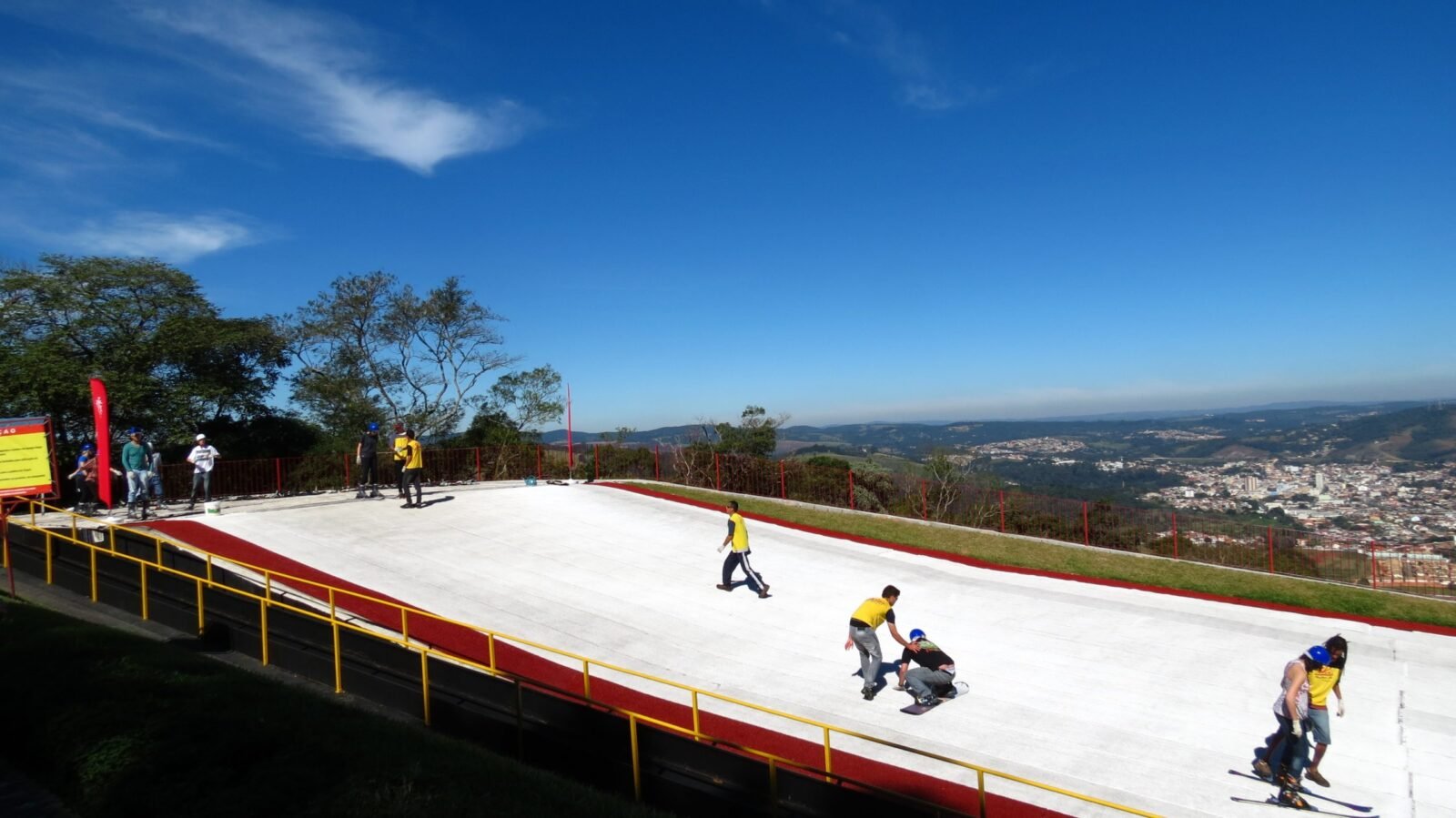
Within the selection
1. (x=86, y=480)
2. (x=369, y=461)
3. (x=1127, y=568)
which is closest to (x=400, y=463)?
(x=369, y=461)

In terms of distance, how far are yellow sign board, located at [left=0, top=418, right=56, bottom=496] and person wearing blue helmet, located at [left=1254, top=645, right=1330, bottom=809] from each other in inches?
732

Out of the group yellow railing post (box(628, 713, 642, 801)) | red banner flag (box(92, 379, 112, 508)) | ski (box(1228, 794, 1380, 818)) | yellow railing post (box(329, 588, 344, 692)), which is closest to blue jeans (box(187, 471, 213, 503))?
red banner flag (box(92, 379, 112, 508))

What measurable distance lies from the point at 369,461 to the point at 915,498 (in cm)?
1474

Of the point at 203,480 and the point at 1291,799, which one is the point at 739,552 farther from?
the point at 203,480

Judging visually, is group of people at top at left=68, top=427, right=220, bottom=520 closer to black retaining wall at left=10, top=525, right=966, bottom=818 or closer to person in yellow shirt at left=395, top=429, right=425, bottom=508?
person in yellow shirt at left=395, top=429, right=425, bottom=508

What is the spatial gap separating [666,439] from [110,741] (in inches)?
989

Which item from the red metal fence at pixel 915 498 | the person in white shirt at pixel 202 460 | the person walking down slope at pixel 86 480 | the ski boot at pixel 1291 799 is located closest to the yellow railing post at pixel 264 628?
the person in white shirt at pixel 202 460

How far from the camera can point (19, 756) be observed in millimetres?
5902

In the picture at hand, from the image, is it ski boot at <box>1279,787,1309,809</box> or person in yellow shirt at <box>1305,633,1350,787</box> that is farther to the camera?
person in yellow shirt at <box>1305,633,1350,787</box>

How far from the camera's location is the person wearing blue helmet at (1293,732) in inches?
283

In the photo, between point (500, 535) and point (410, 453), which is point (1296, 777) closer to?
point (500, 535)

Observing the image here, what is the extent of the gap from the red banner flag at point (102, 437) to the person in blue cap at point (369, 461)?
4.81 metres

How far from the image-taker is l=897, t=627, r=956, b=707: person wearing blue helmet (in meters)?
9.22

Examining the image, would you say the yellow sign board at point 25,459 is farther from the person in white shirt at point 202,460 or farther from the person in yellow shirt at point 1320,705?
the person in yellow shirt at point 1320,705
